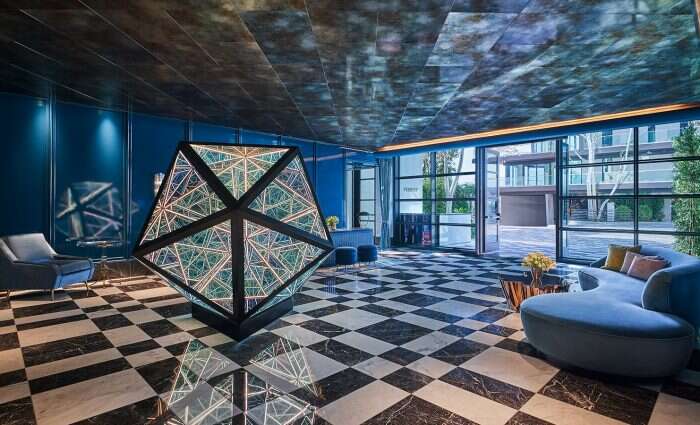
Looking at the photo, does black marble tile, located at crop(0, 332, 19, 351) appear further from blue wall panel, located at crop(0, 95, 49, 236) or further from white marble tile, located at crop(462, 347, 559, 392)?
white marble tile, located at crop(462, 347, 559, 392)

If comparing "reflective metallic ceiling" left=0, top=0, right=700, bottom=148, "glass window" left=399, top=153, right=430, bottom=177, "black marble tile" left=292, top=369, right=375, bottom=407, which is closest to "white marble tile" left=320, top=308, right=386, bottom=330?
"black marble tile" left=292, top=369, right=375, bottom=407

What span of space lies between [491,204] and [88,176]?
31.3 feet

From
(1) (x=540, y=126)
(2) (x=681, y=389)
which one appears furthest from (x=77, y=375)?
(1) (x=540, y=126)

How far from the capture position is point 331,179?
34.8ft

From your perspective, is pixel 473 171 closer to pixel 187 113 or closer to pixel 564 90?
pixel 564 90

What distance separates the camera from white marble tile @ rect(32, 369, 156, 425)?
2256 millimetres

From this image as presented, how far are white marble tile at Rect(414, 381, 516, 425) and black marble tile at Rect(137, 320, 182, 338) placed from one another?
2696mm

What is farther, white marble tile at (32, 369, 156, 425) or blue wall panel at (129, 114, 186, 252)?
blue wall panel at (129, 114, 186, 252)

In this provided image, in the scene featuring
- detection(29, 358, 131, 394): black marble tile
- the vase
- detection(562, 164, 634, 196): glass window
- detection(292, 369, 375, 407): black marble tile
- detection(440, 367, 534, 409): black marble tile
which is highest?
detection(562, 164, 634, 196): glass window

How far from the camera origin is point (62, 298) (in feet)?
17.2

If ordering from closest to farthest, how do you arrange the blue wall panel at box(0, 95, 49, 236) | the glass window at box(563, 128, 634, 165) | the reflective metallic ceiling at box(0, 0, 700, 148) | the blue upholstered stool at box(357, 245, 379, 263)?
the reflective metallic ceiling at box(0, 0, 700, 148) → the blue wall panel at box(0, 95, 49, 236) → the blue upholstered stool at box(357, 245, 379, 263) → the glass window at box(563, 128, 634, 165)

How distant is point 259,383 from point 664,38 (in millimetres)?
5099

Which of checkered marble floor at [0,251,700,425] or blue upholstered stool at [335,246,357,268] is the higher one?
blue upholstered stool at [335,246,357,268]

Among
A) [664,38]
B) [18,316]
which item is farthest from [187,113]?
[664,38]
